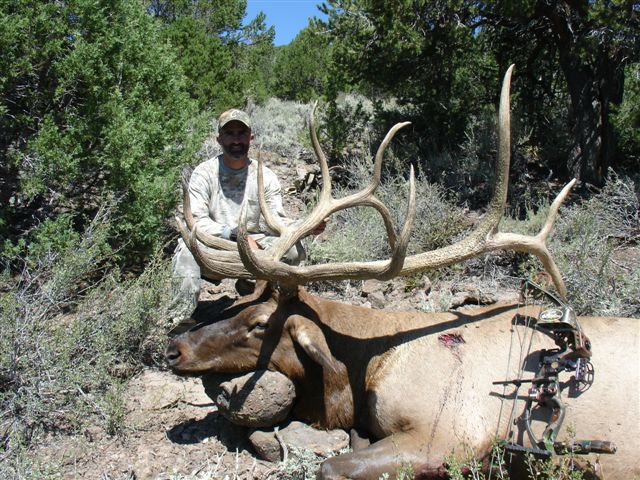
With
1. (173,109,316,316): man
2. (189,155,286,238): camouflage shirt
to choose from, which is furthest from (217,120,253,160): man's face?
(189,155,286,238): camouflage shirt

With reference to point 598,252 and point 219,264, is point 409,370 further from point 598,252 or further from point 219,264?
point 598,252

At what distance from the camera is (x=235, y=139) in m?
5.79

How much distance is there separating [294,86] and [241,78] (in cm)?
731

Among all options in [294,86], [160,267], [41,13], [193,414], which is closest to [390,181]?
[160,267]

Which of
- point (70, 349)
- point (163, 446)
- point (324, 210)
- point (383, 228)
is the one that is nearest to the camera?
point (163, 446)

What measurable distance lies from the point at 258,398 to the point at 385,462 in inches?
32.9

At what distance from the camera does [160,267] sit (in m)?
5.50

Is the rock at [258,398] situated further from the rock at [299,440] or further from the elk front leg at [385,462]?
the elk front leg at [385,462]

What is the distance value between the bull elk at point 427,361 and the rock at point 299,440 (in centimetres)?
8

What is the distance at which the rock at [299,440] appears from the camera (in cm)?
353

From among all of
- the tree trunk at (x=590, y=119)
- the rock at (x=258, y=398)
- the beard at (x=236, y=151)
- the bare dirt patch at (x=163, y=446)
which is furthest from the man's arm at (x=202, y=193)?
the tree trunk at (x=590, y=119)

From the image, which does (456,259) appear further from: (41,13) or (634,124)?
(634,124)

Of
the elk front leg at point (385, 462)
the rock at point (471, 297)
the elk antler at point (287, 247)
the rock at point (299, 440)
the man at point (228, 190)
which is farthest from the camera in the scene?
the rock at point (471, 297)

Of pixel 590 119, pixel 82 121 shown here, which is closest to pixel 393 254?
pixel 82 121
